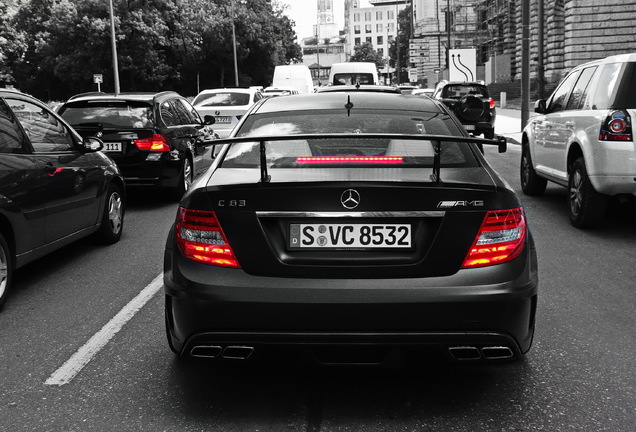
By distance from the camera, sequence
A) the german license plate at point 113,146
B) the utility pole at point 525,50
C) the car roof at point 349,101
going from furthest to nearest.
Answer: the utility pole at point 525,50
the german license plate at point 113,146
the car roof at point 349,101

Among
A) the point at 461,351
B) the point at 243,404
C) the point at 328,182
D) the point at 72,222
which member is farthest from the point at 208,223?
the point at 72,222

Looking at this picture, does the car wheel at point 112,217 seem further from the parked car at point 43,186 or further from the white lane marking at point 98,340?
the white lane marking at point 98,340

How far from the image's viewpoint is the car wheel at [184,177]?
434 inches

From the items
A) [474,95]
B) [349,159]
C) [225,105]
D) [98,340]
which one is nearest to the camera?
[349,159]

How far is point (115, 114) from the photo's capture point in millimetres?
10484

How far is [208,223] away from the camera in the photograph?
11.6 feet

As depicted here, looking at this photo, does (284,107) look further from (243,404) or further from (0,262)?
(0,262)

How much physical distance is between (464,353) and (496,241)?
1.63 ft

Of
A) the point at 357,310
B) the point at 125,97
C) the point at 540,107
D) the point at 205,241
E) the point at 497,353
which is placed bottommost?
the point at 497,353

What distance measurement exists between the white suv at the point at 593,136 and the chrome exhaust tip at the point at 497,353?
4.88 metres

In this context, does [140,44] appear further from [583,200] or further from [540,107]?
[583,200]

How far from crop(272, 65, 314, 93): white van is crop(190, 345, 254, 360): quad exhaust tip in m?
33.5

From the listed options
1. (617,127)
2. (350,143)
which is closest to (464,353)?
(350,143)

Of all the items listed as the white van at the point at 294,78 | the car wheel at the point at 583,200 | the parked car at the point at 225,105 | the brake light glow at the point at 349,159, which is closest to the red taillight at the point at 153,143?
the car wheel at the point at 583,200
